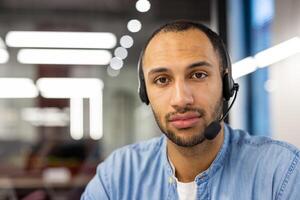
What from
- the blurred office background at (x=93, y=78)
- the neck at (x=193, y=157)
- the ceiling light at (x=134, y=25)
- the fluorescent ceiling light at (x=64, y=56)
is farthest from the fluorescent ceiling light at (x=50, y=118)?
the neck at (x=193, y=157)

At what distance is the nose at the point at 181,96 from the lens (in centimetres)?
107

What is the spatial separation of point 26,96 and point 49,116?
1.60ft

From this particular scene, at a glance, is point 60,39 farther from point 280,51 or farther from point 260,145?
point 260,145

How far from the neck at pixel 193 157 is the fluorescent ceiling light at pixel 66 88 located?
4.76m

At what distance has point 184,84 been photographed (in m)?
1.09

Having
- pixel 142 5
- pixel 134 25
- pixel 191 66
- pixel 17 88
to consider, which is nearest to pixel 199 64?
pixel 191 66

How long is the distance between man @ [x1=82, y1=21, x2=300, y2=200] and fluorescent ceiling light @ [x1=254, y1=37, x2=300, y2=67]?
1065 millimetres

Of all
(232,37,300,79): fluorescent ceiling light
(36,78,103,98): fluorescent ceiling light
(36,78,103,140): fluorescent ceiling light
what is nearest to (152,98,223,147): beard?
(232,37,300,79): fluorescent ceiling light

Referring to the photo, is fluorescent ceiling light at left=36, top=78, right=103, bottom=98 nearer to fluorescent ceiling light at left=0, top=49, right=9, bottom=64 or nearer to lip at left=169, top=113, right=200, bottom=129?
fluorescent ceiling light at left=0, top=49, right=9, bottom=64

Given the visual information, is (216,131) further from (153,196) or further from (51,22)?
(51,22)

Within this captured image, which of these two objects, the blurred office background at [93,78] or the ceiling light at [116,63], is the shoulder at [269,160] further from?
the ceiling light at [116,63]

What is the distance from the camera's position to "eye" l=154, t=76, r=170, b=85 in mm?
1131

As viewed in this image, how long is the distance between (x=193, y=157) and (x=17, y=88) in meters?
5.27

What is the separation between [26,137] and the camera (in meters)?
5.86
